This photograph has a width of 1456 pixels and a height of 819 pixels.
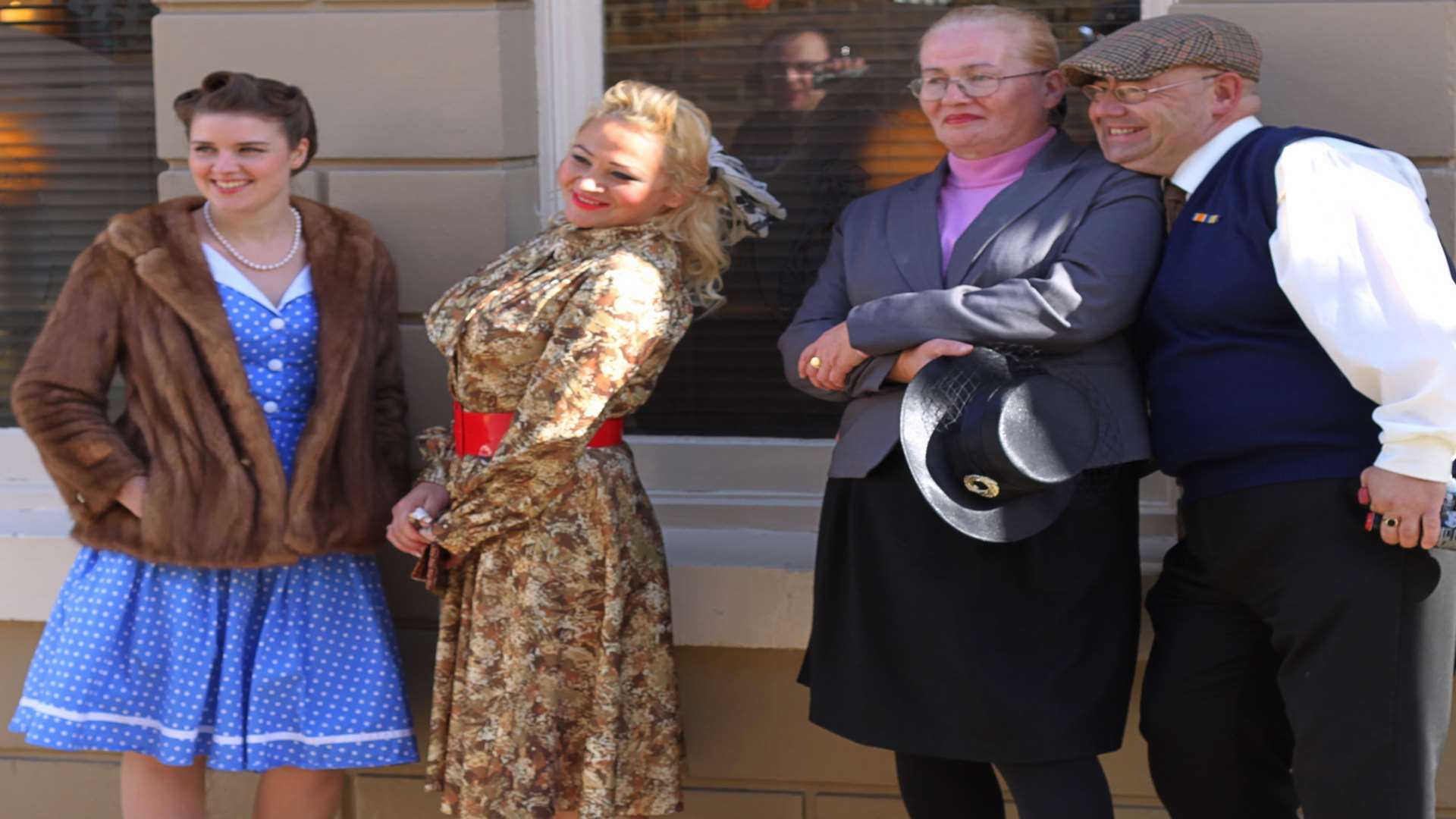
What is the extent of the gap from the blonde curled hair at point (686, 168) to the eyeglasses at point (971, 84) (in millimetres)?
462

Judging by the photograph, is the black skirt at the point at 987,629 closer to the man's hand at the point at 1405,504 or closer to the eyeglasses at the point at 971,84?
the man's hand at the point at 1405,504

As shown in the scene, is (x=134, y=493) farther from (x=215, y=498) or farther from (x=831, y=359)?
(x=831, y=359)

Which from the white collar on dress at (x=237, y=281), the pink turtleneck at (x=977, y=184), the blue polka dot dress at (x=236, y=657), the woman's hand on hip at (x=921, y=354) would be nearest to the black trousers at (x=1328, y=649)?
the woman's hand on hip at (x=921, y=354)

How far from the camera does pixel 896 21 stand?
365cm

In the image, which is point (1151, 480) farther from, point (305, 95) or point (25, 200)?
point (25, 200)

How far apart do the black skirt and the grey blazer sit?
0.38 ft

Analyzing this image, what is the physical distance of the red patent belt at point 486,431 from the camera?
3.01m

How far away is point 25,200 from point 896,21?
219 centimetres

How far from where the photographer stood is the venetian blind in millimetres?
3969

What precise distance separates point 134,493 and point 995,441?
1639mm

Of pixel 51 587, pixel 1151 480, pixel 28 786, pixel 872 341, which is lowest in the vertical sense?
pixel 28 786

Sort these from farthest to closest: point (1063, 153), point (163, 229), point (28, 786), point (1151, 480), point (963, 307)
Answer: point (28, 786)
point (1151, 480)
point (163, 229)
point (1063, 153)
point (963, 307)

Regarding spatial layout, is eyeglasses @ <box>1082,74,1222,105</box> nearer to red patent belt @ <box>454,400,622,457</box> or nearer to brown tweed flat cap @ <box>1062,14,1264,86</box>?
brown tweed flat cap @ <box>1062,14,1264,86</box>

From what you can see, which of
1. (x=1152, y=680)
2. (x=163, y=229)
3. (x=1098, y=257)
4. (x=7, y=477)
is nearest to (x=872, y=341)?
(x=1098, y=257)
